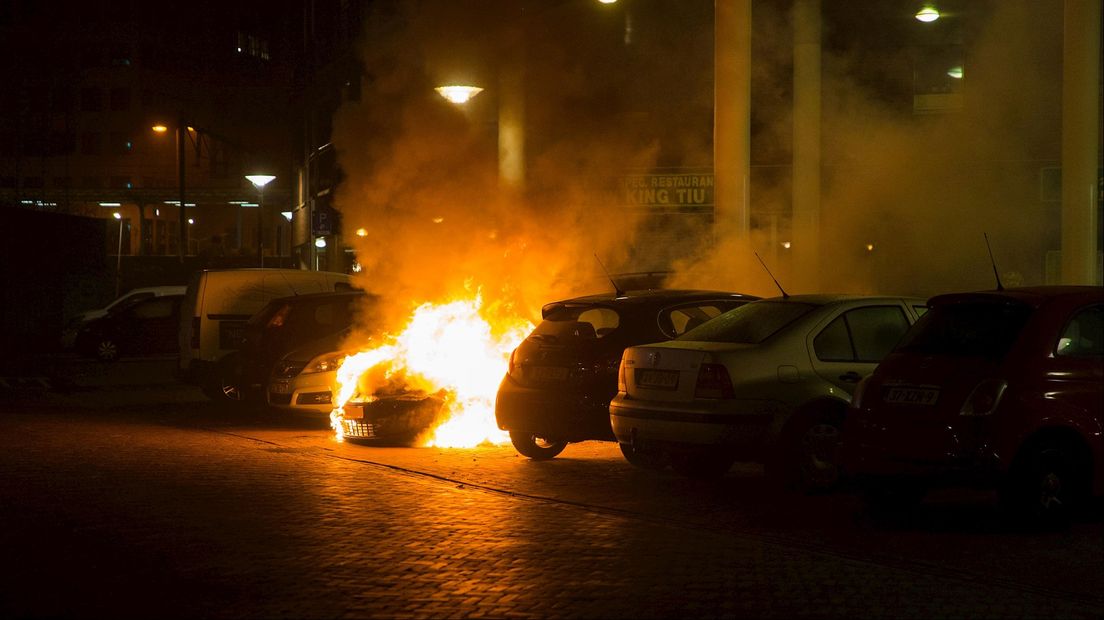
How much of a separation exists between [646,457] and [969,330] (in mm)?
2608

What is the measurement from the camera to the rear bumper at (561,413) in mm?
11352

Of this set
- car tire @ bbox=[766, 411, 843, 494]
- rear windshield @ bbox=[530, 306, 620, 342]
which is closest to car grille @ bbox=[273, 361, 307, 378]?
rear windshield @ bbox=[530, 306, 620, 342]

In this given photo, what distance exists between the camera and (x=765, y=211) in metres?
25.3

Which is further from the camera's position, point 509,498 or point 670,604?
point 509,498

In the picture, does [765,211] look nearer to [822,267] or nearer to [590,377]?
[822,267]

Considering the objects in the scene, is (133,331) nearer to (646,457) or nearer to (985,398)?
(646,457)

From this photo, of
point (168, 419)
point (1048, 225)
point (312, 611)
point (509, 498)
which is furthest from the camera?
point (1048, 225)

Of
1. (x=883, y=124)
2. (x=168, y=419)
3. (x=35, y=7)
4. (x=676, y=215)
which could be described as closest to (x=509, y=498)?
(x=168, y=419)

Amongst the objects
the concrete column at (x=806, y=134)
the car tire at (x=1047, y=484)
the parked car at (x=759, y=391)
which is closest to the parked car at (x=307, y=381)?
the parked car at (x=759, y=391)

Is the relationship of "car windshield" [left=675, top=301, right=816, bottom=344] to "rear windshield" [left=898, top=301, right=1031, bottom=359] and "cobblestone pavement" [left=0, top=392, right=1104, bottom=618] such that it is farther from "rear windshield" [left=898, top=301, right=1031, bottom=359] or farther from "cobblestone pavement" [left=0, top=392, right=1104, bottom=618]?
"rear windshield" [left=898, top=301, right=1031, bottom=359]

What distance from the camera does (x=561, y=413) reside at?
11.5m

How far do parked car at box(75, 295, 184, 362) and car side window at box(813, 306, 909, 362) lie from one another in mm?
23862

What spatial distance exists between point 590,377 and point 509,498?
173 cm

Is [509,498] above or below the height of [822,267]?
below
